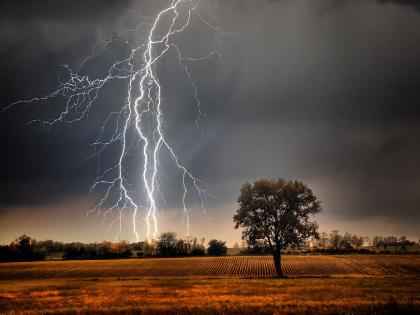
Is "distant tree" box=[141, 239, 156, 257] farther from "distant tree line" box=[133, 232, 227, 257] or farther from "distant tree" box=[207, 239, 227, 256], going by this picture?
"distant tree" box=[207, 239, 227, 256]

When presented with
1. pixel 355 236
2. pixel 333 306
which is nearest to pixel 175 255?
pixel 333 306

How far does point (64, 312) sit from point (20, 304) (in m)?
4.83

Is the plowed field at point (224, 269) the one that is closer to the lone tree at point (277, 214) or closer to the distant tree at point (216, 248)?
the lone tree at point (277, 214)

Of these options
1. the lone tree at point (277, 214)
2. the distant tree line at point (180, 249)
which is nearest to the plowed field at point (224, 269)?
the lone tree at point (277, 214)

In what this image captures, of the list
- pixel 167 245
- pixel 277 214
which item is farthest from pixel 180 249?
pixel 277 214

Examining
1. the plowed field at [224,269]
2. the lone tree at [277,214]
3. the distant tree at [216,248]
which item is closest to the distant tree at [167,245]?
the distant tree at [216,248]

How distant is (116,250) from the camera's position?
274 feet

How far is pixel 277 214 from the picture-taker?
40781 millimetres

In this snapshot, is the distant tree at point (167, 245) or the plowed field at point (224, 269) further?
the distant tree at point (167, 245)

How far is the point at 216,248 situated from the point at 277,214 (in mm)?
39865

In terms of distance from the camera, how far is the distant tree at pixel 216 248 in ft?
256

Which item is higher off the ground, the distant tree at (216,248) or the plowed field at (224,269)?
the distant tree at (216,248)

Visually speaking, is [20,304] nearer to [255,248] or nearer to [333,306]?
[333,306]

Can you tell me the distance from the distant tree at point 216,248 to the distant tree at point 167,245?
6.92 m
